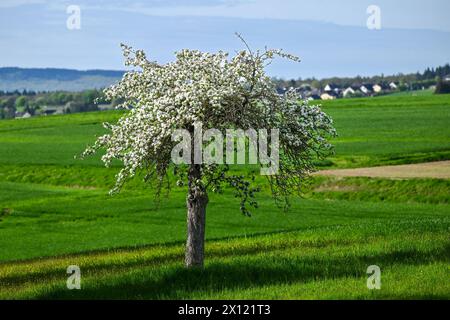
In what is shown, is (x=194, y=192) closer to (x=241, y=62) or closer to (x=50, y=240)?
(x=241, y=62)

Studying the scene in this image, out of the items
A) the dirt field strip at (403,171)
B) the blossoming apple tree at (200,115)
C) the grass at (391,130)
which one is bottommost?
the dirt field strip at (403,171)

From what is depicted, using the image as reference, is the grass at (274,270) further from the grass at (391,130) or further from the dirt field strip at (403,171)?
the grass at (391,130)

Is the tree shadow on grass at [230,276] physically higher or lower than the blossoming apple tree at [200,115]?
lower

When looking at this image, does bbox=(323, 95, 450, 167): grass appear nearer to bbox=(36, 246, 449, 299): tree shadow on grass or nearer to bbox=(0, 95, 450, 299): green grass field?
bbox=(0, 95, 450, 299): green grass field

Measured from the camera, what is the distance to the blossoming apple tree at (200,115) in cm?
2230

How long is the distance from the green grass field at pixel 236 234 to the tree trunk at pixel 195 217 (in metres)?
0.44

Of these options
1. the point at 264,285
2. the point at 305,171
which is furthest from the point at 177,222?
the point at 264,285

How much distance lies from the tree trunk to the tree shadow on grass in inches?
23.3

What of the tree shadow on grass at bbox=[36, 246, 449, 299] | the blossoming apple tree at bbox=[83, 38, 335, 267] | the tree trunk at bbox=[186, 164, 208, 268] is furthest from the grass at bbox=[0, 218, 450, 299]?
the blossoming apple tree at bbox=[83, 38, 335, 267]

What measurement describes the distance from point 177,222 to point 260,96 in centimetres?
1973

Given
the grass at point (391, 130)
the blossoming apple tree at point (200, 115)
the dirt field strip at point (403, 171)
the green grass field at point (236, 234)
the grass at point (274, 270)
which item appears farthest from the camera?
the grass at point (391, 130)

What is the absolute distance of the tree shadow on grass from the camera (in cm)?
1992

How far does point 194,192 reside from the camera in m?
22.8

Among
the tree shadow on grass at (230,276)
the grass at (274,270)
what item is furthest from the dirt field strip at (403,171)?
the tree shadow on grass at (230,276)
